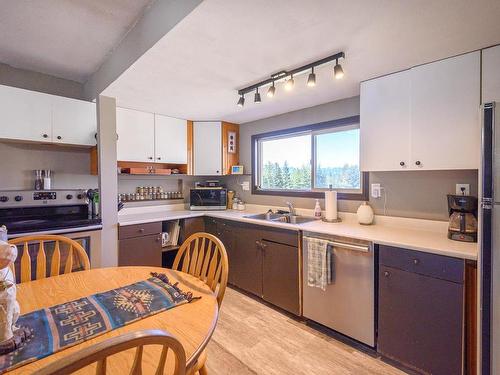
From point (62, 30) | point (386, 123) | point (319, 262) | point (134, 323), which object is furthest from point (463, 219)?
point (62, 30)

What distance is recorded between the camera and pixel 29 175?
94.0 inches

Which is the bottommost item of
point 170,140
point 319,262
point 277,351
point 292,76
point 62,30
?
point 277,351

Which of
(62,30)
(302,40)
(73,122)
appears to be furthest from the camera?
(73,122)

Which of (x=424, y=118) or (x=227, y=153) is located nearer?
(x=424, y=118)

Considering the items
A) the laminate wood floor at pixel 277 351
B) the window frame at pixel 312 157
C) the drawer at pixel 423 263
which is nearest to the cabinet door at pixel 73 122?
the window frame at pixel 312 157

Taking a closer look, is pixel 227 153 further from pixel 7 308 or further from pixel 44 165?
pixel 7 308

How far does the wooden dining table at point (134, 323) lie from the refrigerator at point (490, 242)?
4.60ft

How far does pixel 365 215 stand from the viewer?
2217 millimetres

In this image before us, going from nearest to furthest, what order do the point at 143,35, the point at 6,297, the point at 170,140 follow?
the point at 6,297 < the point at 143,35 < the point at 170,140

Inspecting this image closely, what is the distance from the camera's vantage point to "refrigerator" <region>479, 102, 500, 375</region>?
127 centimetres

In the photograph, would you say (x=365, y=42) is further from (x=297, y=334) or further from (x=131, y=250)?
(x=131, y=250)

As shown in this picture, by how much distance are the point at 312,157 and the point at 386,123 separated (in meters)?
0.97

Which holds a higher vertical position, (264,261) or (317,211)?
(317,211)

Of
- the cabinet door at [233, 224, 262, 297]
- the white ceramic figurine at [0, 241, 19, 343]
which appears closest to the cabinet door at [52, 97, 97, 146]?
the cabinet door at [233, 224, 262, 297]
